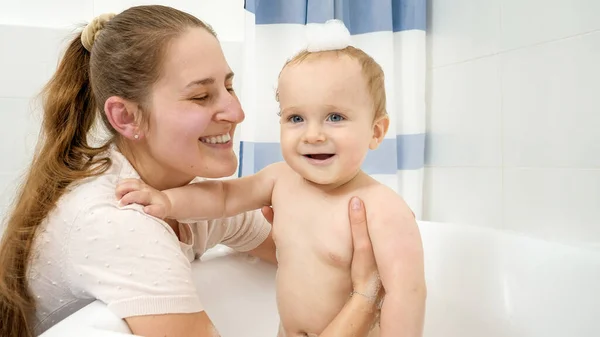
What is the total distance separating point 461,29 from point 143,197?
124 cm

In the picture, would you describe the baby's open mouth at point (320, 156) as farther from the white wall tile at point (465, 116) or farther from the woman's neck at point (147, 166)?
the white wall tile at point (465, 116)

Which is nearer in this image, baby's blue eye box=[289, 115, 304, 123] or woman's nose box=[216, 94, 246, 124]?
baby's blue eye box=[289, 115, 304, 123]

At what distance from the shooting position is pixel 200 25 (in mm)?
1082

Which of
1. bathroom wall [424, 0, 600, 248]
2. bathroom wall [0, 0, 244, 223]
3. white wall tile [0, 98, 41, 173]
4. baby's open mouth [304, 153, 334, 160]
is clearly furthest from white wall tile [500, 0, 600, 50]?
white wall tile [0, 98, 41, 173]

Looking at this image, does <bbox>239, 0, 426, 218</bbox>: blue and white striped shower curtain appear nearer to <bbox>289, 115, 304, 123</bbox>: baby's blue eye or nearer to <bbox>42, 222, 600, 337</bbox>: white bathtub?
<bbox>42, 222, 600, 337</bbox>: white bathtub

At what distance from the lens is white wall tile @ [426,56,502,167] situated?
61.7 inches

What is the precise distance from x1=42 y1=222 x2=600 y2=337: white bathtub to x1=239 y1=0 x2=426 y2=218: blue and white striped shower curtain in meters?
0.38

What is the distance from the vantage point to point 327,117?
2.94ft

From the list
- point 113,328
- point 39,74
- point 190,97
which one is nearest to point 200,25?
point 190,97

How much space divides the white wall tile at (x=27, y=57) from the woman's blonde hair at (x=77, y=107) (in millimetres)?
608

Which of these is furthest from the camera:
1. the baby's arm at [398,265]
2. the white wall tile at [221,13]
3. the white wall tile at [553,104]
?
the white wall tile at [221,13]

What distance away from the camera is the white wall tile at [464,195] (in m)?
1.57

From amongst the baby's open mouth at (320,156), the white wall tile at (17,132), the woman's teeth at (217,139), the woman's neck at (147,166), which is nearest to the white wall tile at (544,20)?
the baby's open mouth at (320,156)

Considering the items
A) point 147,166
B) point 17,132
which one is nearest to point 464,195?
point 147,166
